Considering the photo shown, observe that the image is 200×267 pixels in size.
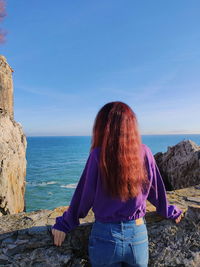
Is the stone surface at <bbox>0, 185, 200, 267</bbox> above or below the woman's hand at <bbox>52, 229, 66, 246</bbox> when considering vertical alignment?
below

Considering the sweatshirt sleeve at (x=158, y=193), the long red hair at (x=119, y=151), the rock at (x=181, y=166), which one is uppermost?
the long red hair at (x=119, y=151)

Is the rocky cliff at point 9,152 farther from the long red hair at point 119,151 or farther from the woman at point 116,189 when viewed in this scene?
the long red hair at point 119,151

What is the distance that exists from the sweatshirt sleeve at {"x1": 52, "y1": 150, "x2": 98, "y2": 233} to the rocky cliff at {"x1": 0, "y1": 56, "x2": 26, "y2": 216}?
7829mm

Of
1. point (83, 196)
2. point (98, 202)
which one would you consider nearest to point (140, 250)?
point (98, 202)

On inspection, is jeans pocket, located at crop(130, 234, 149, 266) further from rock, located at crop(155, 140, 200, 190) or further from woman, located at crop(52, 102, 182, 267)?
rock, located at crop(155, 140, 200, 190)

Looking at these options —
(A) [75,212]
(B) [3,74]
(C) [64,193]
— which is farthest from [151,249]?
(C) [64,193]

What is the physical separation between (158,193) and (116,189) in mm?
683

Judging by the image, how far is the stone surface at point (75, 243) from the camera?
2480 mm

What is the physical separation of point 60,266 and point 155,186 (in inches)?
53.8

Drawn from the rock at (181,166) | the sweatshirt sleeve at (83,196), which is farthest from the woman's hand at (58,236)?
the rock at (181,166)

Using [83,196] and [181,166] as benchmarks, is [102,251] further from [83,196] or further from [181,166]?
[181,166]

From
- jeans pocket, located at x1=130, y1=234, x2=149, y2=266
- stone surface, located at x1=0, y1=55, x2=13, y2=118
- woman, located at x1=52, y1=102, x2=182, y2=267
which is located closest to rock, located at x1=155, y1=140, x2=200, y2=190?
jeans pocket, located at x1=130, y1=234, x2=149, y2=266

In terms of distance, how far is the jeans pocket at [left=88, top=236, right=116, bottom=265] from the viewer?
1.87 metres

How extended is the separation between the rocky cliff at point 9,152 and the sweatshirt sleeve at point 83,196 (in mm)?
7829
